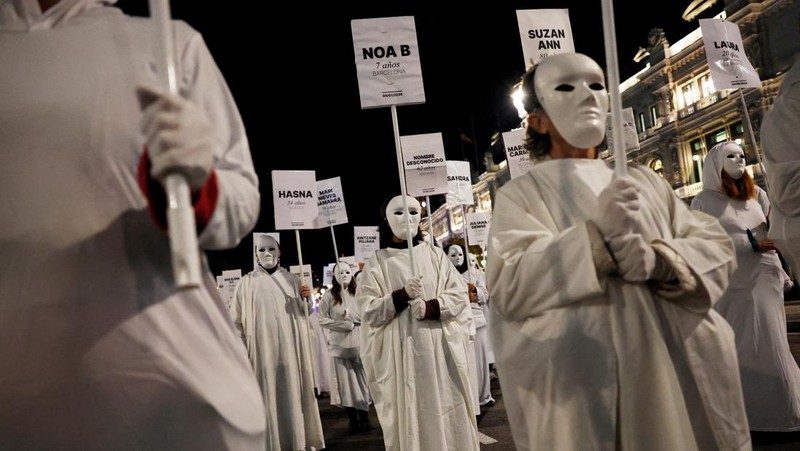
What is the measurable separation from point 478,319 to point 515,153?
3.88 meters

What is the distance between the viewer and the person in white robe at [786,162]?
440cm

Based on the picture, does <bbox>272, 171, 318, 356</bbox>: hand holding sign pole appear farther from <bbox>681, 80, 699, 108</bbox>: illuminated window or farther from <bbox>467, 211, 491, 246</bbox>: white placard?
<bbox>681, 80, 699, 108</bbox>: illuminated window

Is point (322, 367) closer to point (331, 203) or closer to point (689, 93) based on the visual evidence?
point (331, 203)

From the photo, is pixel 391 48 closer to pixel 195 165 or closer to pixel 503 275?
pixel 503 275

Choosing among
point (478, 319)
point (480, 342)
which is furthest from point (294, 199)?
point (480, 342)

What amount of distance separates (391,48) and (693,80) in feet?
119

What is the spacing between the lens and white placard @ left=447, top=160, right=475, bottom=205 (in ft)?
41.9

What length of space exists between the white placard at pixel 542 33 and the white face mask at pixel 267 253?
4408 millimetres

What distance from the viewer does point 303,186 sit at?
32.7 feet

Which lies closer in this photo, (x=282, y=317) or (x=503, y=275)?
(x=503, y=275)

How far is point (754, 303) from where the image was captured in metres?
6.31

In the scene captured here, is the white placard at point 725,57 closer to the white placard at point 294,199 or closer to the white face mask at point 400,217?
the white face mask at point 400,217

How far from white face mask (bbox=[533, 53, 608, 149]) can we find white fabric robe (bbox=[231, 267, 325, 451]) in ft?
20.4

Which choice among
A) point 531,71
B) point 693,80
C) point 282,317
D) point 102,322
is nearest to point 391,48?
point 531,71
